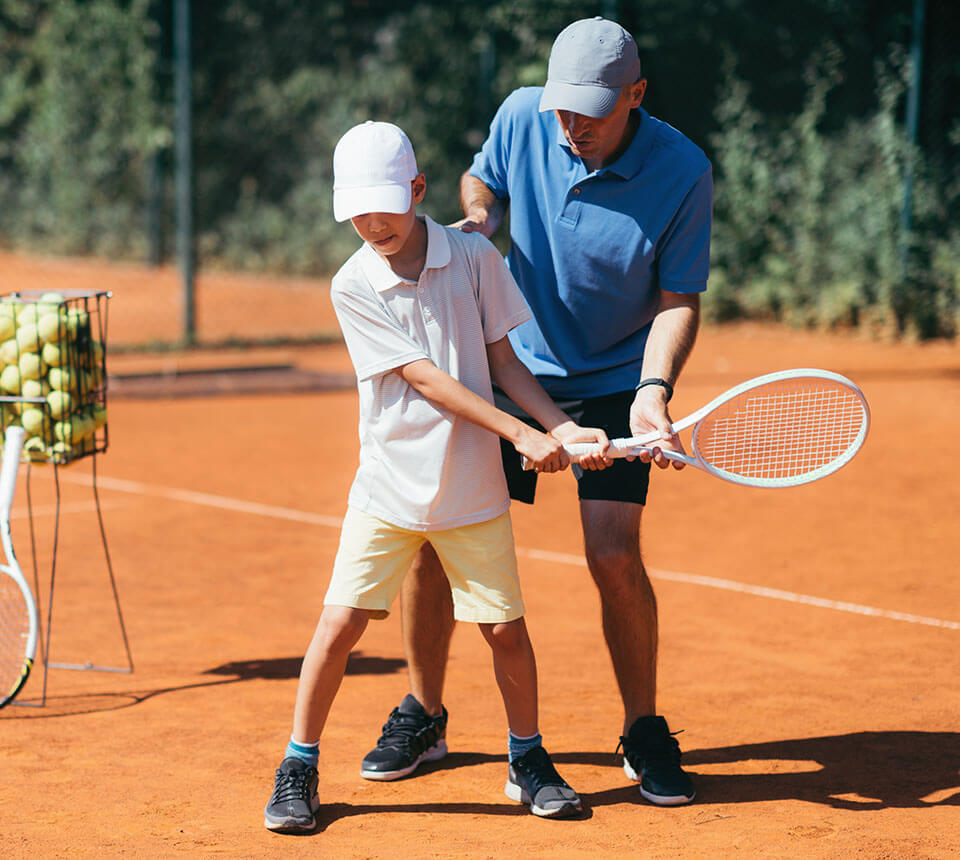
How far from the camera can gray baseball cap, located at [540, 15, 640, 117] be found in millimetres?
3303

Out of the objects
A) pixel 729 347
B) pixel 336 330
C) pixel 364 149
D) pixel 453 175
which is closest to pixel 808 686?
pixel 364 149

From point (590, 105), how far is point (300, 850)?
1886 mm

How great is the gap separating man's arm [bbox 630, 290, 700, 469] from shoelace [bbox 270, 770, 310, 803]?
112 cm

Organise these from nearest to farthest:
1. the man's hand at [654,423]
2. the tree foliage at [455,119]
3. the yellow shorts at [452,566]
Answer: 1. the man's hand at [654,423]
2. the yellow shorts at [452,566]
3. the tree foliage at [455,119]

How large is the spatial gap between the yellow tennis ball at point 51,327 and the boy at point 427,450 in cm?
121

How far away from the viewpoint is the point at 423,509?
326cm

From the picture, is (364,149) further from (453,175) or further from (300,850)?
(453,175)

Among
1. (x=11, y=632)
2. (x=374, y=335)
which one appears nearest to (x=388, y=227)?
(x=374, y=335)

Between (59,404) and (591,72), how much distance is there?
1.90 metres

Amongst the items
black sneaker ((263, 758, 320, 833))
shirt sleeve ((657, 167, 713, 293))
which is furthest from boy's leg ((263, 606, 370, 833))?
shirt sleeve ((657, 167, 713, 293))

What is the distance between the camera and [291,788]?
3271mm

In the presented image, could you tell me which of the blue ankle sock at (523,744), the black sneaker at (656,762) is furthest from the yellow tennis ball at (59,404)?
the black sneaker at (656,762)

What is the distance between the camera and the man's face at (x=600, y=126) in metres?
3.40

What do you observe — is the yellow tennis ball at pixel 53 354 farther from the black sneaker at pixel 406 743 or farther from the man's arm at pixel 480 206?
the black sneaker at pixel 406 743
